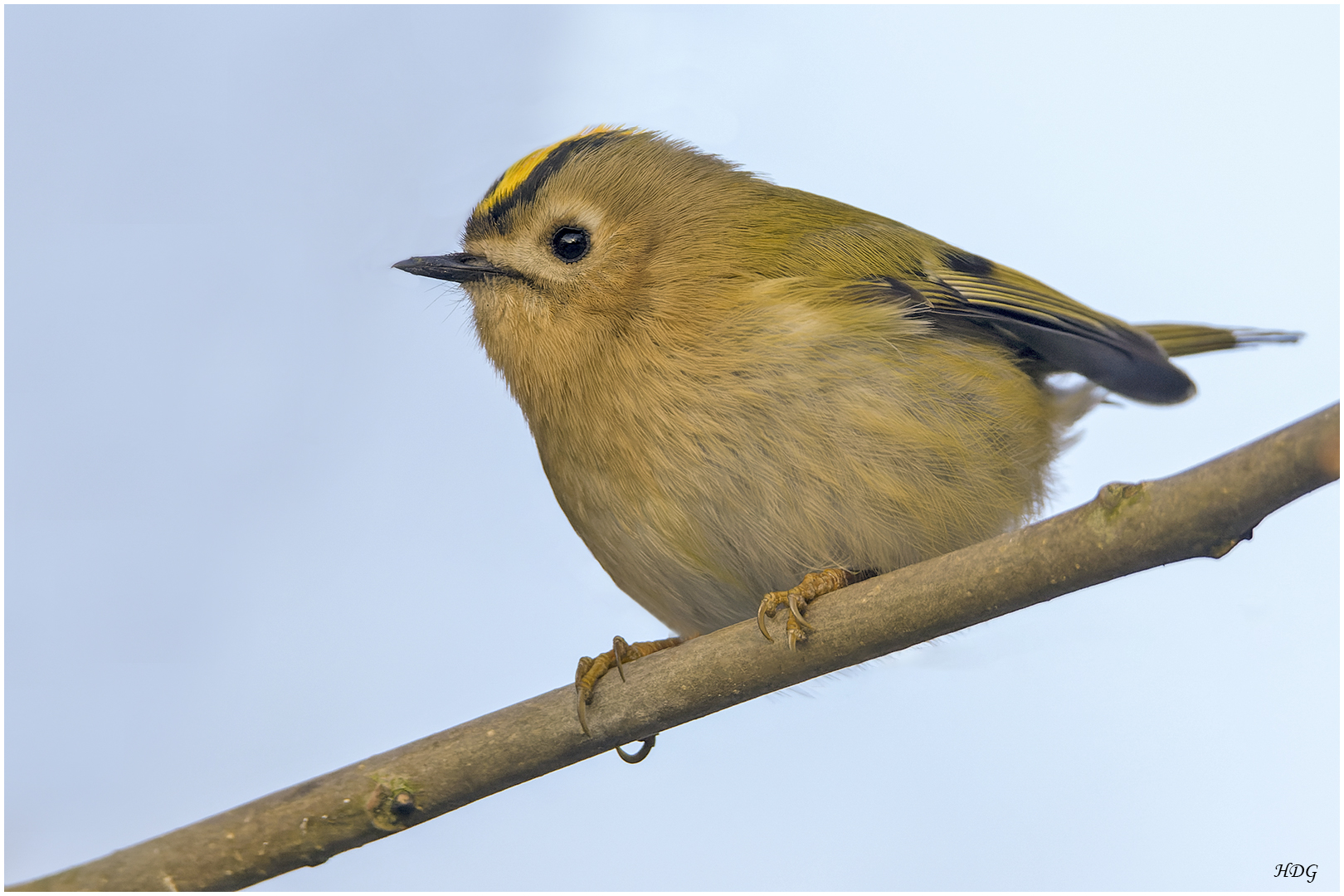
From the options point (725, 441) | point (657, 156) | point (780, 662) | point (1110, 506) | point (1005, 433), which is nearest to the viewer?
point (1110, 506)

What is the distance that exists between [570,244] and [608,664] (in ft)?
2.65

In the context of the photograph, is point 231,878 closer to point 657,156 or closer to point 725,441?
point 725,441

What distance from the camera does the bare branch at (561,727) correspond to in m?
1.49

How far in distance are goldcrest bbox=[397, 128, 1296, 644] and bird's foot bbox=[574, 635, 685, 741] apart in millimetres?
104

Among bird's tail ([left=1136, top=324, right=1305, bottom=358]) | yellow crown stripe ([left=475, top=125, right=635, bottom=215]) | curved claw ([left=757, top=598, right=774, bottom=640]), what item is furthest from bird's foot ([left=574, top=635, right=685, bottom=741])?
bird's tail ([left=1136, top=324, right=1305, bottom=358])

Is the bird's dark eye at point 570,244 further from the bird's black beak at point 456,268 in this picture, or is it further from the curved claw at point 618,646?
the curved claw at point 618,646

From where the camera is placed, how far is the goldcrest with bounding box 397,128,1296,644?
1897 mm

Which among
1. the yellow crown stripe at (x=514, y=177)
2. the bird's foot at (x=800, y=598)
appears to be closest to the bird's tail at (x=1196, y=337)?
the bird's foot at (x=800, y=598)

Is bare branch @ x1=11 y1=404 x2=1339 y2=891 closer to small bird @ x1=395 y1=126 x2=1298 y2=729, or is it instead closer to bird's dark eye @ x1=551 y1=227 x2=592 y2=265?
small bird @ x1=395 y1=126 x2=1298 y2=729

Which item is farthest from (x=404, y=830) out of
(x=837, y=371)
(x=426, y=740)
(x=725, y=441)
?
(x=837, y=371)

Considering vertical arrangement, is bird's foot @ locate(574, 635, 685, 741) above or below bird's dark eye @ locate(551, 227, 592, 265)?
below

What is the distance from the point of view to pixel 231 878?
5.51ft

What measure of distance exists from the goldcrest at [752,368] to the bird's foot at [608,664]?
0.34 feet

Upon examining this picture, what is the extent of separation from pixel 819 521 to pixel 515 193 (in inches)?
35.3
